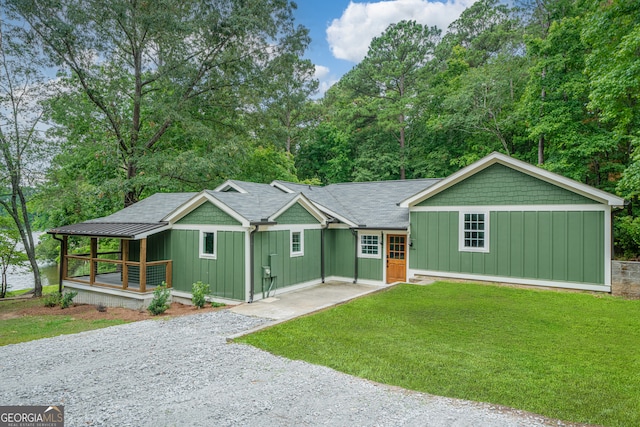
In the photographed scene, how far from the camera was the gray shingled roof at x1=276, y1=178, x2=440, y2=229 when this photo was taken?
1297 cm

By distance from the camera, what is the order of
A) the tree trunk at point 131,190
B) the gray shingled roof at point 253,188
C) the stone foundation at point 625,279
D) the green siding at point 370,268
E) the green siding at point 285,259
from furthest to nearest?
the tree trunk at point 131,190 < the gray shingled roof at point 253,188 < the green siding at point 370,268 < the green siding at point 285,259 < the stone foundation at point 625,279

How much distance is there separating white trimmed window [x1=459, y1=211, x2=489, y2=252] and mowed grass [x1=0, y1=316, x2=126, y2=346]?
10.0 m

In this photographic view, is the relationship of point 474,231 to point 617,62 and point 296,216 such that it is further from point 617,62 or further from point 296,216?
point 617,62

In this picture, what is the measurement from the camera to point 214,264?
10500mm

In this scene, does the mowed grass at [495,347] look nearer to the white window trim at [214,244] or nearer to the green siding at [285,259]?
the green siding at [285,259]

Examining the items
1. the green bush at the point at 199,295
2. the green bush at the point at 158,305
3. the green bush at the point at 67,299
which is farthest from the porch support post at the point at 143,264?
the green bush at the point at 67,299

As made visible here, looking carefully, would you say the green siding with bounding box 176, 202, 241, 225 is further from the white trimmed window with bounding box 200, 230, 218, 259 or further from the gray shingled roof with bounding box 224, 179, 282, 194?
the gray shingled roof with bounding box 224, 179, 282, 194

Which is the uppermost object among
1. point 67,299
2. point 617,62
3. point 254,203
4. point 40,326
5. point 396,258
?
point 617,62

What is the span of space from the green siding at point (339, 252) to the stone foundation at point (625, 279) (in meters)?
7.48

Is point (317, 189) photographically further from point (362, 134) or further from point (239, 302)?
point (362, 134)

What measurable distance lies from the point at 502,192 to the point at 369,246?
4674mm

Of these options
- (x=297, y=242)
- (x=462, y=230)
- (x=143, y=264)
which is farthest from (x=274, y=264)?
(x=462, y=230)

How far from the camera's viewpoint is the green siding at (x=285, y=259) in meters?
10.1

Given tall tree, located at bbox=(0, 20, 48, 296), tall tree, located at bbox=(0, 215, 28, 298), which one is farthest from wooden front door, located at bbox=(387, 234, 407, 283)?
tall tree, located at bbox=(0, 215, 28, 298)
